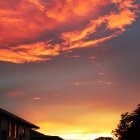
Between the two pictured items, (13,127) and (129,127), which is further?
(129,127)

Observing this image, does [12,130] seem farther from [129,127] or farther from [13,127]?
[129,127]

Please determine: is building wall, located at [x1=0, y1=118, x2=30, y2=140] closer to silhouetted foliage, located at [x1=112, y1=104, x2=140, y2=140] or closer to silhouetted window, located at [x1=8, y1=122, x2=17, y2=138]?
silhouetted window, located at [x1=8, y1=122, x2=17, y2=138]

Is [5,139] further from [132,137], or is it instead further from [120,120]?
[120,120]

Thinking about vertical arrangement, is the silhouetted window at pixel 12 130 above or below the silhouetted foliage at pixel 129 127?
below

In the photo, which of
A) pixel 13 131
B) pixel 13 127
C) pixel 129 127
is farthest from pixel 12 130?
pixel 129 127

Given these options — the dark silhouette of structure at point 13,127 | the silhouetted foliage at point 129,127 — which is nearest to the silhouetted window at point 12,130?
the dark silhouette of structure at point 13,127

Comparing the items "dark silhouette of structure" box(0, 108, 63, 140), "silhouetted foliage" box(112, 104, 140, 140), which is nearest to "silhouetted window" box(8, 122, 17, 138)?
"dark silhouette of structure" box(0, 108, 63, 140)

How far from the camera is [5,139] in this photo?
155 feet

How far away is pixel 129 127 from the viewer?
91.2m

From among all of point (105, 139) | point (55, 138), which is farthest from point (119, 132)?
point (105, 139)

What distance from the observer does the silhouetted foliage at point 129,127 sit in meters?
84.9

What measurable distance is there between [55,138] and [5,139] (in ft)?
111

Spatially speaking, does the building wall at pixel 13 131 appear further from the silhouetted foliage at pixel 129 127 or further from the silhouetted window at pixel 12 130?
the silhouetted foliage at pixel 129 127

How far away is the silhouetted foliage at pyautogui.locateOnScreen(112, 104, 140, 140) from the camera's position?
84.9m
